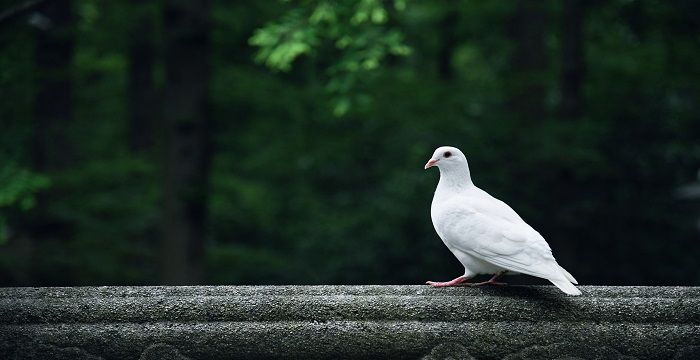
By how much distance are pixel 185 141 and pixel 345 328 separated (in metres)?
5.42

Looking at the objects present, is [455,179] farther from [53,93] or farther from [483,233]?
[53,93]

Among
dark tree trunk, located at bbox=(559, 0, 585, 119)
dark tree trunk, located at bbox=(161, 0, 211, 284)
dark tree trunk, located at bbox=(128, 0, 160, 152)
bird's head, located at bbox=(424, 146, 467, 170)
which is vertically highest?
dark tree trunk, located at bbox=(128, 0, 160, 152)

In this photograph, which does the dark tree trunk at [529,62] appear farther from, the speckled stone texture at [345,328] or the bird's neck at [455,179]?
the speckled stone texture at [345,328]

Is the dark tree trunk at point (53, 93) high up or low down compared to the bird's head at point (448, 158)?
up

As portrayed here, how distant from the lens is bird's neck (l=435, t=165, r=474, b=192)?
488 centimetres

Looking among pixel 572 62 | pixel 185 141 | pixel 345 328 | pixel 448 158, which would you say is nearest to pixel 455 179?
pixel 448 158

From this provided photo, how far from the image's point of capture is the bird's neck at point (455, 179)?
4875mm

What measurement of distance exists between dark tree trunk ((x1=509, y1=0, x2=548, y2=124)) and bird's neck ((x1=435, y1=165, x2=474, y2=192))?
25.5 feet

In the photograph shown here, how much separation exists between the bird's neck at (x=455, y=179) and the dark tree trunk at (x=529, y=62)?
7.78 meters

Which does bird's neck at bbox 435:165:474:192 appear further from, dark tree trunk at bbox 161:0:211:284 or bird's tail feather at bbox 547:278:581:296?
dark tree trunk at bbox 161:0:211:284

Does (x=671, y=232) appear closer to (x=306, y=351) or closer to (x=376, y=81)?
(x=376, y=81)

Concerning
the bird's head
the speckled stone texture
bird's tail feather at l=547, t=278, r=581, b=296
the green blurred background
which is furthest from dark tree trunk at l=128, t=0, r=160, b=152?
bird's tail feather at l=547, t=278, r=581, b=296

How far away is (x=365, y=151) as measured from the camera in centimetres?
1473

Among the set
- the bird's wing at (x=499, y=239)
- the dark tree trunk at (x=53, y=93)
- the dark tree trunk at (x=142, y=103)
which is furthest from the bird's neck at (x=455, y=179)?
the dark tree trunk at (x=142, y=103)
